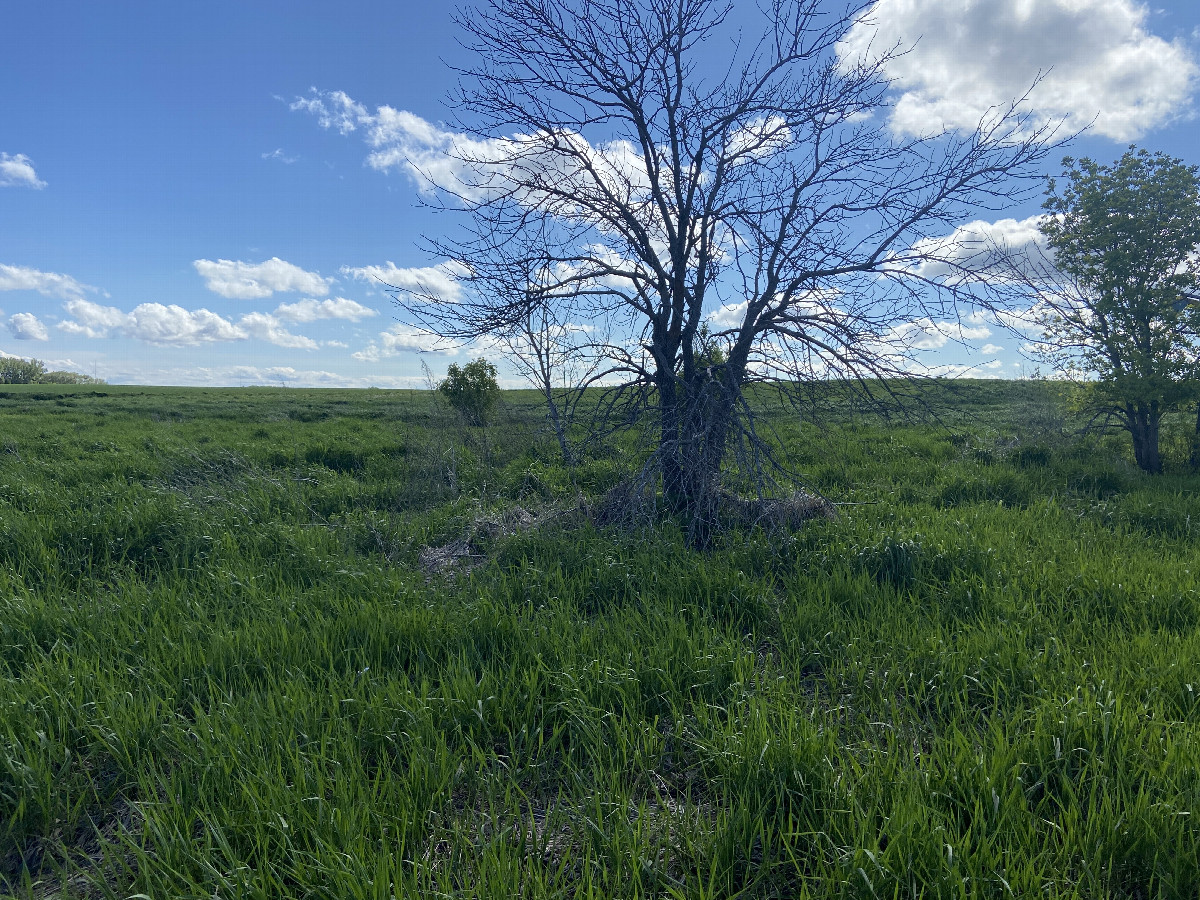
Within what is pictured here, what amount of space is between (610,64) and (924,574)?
18.6ft

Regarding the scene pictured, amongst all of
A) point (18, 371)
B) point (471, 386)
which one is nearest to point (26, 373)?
point (18, 371)

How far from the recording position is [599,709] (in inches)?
119

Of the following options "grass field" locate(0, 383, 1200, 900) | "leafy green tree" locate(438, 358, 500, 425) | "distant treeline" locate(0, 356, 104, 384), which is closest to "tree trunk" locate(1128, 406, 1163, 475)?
"grass field" locate(0, 383, 1200, 900)

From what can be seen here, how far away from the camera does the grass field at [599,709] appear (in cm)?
216

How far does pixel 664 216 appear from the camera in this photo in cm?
655

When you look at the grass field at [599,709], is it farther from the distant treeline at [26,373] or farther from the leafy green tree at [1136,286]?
the distant treeline at [26,373]

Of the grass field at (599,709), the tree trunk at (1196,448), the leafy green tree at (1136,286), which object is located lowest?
the grass field at (599,709)

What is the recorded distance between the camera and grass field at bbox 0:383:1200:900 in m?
2.16

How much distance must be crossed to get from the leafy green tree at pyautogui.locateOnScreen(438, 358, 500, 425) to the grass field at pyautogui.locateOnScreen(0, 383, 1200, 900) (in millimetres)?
9321

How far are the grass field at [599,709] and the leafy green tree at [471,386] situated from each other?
9.32 metres

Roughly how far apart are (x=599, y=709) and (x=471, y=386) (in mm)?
13514

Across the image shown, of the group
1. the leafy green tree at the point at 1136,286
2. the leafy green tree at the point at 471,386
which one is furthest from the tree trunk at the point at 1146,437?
the leafy green tree at the point at 471,386

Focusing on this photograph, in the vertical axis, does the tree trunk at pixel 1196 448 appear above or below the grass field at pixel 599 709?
above

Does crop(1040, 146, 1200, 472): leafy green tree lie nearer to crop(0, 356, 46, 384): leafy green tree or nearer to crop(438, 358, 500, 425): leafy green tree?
crop(438, 358, 500, 425): leafy green tree
